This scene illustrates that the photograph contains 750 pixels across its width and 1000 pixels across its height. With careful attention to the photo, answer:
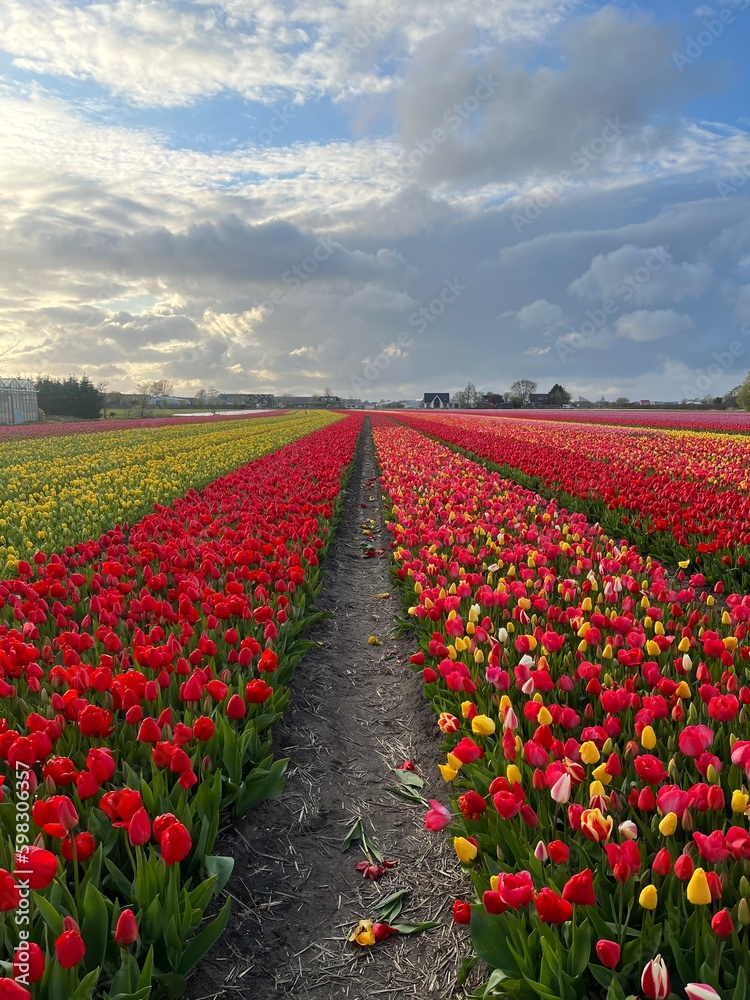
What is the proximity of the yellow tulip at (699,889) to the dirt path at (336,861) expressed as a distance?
4.20ft

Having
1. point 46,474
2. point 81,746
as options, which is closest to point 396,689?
point 81,746

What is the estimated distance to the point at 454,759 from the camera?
2848 millimetres

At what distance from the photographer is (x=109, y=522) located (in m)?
8.93

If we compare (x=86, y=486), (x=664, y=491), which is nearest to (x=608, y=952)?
(x=664, y=491)

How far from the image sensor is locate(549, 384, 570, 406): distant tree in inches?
4577

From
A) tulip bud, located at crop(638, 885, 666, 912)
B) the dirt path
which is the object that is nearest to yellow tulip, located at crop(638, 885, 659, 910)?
tulip bud, located at crop(638, 885, 666, 912)

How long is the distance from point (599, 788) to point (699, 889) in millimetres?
503

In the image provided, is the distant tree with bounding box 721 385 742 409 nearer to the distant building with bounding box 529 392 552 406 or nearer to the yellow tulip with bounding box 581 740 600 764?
the distant building with bounding box 529 392 552 406

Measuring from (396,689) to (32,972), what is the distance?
3.97 metres

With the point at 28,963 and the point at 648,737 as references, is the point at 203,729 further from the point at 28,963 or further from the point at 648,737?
the point at 648,737

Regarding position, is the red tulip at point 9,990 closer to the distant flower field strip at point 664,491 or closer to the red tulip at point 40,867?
the red tulip at point 40,867

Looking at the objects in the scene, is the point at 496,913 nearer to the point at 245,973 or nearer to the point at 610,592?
the point at 245,973

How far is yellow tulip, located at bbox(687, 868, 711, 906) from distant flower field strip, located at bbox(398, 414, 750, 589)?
215 inches

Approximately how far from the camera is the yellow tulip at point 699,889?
1932 mm
